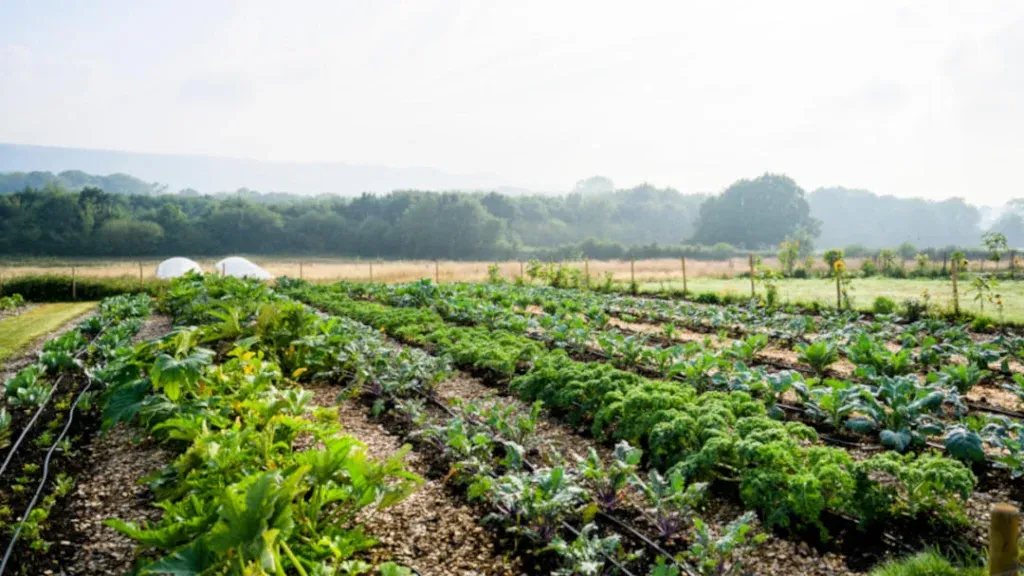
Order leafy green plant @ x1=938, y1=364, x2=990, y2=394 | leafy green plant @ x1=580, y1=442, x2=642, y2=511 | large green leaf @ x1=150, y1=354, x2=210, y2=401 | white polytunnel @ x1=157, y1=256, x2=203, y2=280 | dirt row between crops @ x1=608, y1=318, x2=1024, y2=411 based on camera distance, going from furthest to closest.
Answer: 1. white polytunnel @ x1=157, y1=256, x2=203, y2=280
2. dirt row between crops @ x1=608, y1=318, x2=1024, y2=411
3. leafy green plant @ x1=938, y1=364, x2=990, y2=394
4. large green leaf @ x1=150, y1=354, x2=210, y2=401
5. leafy green plant @ x1=580, y1=442, x2=642, y2=511

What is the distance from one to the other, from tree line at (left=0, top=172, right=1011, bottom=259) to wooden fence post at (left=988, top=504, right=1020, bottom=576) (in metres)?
54.4

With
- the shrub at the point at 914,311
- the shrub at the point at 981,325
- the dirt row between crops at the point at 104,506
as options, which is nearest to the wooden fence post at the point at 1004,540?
the dirt row between crops at the point at 104,506

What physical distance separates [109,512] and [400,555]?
1991 millimetres

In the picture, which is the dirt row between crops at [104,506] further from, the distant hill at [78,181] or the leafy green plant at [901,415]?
the distant hill at [78,181]

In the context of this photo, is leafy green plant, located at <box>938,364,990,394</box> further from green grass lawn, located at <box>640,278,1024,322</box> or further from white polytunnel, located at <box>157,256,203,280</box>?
white polytunnel, located at <box>157,256,203,280</box>

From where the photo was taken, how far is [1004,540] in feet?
7.88

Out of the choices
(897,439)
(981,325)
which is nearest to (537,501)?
(897,439)

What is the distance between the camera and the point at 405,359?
7.07m

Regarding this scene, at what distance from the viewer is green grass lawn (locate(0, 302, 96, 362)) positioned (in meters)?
11.5

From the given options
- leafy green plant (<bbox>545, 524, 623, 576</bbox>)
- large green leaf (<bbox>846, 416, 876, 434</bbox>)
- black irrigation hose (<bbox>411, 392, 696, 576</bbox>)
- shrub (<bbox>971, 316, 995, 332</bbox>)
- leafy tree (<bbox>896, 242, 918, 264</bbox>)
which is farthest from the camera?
leafy tree (<bbox>896, 242, 918, 264</bbox>)

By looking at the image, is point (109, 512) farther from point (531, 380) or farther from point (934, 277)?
point (934, 277)

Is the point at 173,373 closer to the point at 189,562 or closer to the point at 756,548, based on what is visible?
the point at 189,562

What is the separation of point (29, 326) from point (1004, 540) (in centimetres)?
1742

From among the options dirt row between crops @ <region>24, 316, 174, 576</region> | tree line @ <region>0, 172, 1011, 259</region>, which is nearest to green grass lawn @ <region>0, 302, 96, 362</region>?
dirt row between crops @ <region>24, 316, 174, 576</region>
